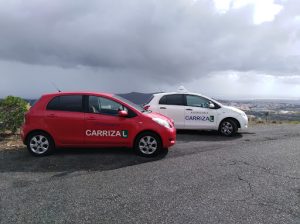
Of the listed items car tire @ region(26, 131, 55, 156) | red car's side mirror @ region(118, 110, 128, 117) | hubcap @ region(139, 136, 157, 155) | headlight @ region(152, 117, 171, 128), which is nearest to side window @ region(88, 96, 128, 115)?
red car's side mirror @ region(118, 110, 128, 117)

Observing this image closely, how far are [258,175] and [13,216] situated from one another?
4.62 m

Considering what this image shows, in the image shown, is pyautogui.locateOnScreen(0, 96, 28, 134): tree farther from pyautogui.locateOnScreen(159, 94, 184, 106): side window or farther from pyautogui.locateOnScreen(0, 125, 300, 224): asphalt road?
pyautogui.locateOnScreen(159, 94, 184, 106): side window

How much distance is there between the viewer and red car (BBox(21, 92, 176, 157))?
7.98 m

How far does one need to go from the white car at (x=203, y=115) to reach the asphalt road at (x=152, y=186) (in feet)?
9.41

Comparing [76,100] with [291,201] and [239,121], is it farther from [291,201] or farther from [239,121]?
[239,121]

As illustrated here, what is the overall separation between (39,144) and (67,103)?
1294mm

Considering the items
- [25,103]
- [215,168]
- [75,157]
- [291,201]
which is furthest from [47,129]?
[291,201]

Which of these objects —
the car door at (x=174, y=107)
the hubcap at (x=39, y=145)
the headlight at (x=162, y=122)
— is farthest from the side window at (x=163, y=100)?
the hubcap at (x=39, y=145)

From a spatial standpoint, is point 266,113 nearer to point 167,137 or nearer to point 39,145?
point 167,137

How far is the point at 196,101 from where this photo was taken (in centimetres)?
1187

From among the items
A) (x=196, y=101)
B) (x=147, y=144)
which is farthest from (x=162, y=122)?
(x=196, y=101)

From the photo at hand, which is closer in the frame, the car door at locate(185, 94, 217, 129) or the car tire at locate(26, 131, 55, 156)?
the car tire at locate(26, 131, 55, 156)

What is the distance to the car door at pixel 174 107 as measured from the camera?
38.5ft

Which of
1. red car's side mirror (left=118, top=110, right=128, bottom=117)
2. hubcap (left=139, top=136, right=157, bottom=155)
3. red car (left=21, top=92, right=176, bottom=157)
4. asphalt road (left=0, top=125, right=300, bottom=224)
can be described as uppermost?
red car's side mirror (left=118, top=110, right=128, bottom=117)
